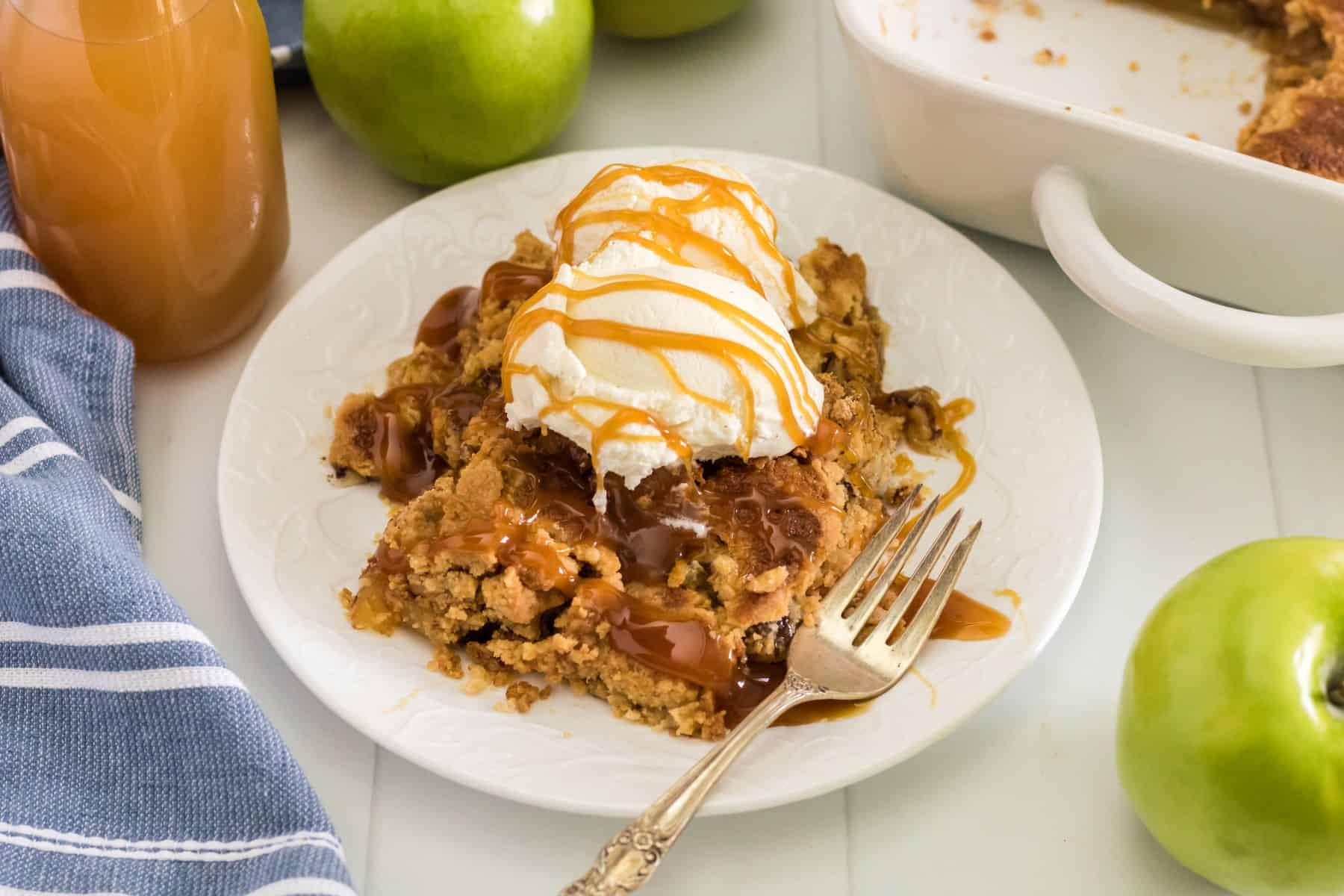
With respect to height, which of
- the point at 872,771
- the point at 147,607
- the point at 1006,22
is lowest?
the point at 872,771

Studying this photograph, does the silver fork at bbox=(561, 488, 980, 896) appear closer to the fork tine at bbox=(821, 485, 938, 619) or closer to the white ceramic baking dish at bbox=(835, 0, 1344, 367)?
the fork tine at bbox=(821, 485, 938, 619)

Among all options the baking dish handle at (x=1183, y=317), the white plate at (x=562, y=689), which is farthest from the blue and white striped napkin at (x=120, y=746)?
the baking dish handle at (x=1183, y=317)

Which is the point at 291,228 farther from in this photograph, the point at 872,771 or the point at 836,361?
the point at 872,771

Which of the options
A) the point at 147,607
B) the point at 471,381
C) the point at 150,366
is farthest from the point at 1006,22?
the point at 147,607

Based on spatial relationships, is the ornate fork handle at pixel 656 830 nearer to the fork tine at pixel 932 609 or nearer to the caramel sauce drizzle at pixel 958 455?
the fork tine at pixel 932 609

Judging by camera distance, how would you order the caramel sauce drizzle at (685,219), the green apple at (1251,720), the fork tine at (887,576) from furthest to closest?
the caramel sauce drizzle at (685,219), the fork tine at (887,576), the green apple at (1251,720)

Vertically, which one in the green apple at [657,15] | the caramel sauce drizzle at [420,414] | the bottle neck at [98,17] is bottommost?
the caramel sauce drizzle at [420,414]

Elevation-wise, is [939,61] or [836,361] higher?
[939,61]
